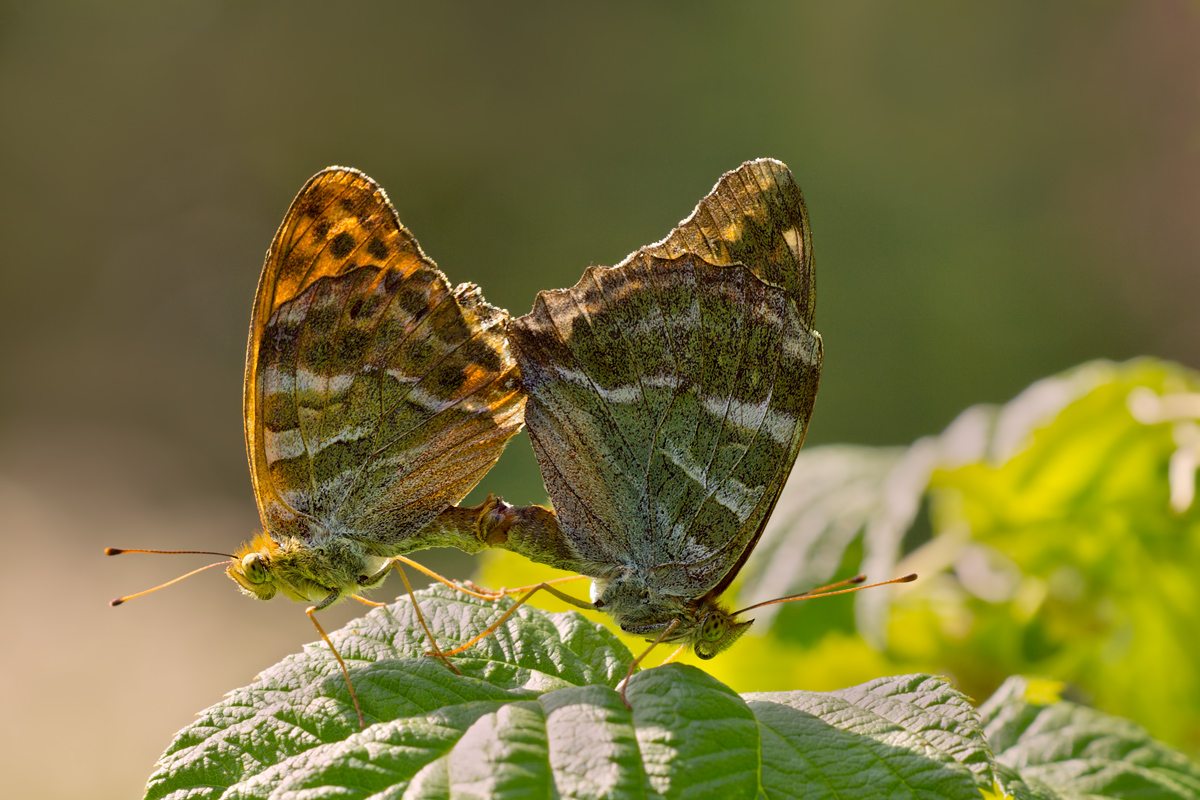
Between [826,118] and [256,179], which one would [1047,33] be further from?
[256,179]

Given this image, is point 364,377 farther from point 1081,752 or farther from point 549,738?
point 1081,752

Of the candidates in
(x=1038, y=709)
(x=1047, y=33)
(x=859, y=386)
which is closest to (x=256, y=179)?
(x=859, y=386)

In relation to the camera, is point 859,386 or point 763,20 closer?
point 859,386

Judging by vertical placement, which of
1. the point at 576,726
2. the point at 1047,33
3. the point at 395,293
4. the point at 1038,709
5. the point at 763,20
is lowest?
the point at 1038,709

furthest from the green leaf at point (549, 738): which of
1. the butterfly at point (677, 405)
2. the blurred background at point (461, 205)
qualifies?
the blurred background at point (461, 205)

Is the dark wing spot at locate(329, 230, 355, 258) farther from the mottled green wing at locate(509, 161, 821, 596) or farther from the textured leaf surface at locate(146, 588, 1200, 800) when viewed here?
the textured leaf surface at locate(146, 588, 1200, 800)

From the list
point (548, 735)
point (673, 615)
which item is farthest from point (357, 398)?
point (548, 735)

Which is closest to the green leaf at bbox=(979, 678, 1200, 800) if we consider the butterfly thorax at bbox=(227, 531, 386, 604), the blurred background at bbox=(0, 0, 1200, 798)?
the butterfly thorax at bbox=(227, 531, 386, 604)
